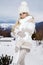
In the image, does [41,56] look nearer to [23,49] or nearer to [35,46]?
[35,46]

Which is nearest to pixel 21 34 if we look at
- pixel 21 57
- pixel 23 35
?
pixel 23 35

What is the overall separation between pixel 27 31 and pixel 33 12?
2.82ft

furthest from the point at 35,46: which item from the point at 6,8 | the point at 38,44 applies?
the point at 6,8

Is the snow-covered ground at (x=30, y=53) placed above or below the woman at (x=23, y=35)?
below

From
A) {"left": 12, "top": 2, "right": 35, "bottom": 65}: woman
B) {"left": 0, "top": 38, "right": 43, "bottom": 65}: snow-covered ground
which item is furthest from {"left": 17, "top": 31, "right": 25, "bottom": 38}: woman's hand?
{"left": 0, "top": 38, "right": 43, "bottom": 65}: snow-covered ground

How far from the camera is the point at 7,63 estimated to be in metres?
2.97

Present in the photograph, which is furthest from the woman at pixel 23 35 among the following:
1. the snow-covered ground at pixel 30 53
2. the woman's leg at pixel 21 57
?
the snow-covered ground at pixel 30 53

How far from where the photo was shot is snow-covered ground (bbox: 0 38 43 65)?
282cm

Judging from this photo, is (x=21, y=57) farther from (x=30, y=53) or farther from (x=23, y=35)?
(x=30, y=53)

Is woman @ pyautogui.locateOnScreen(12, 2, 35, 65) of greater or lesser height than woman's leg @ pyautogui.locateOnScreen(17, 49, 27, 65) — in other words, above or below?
above

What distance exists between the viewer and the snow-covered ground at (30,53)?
282cm

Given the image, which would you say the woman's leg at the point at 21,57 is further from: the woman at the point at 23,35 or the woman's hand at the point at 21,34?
the woman's hand at the point at 21,34

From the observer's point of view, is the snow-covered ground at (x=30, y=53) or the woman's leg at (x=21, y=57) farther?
the snow-covered ground at (x=30, y=53)

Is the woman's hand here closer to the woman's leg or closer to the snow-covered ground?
the woman's leg
